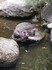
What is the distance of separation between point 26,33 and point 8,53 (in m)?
1.47

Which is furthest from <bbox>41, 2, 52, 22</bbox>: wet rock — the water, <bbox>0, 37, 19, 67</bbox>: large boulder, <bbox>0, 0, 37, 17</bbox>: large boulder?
<bbox>0, 37, 19, 67</bbox>: large boulder

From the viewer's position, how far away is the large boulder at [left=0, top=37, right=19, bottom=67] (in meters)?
6.73

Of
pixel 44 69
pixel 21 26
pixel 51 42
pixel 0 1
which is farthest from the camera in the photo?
pixel 0 1

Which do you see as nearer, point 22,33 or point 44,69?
point 44,69

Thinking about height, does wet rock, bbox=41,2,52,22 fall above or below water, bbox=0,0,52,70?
above

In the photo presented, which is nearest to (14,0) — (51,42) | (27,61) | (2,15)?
(2,15)

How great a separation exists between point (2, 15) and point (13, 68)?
347cm

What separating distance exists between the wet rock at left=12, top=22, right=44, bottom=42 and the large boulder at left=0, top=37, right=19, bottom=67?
833mm

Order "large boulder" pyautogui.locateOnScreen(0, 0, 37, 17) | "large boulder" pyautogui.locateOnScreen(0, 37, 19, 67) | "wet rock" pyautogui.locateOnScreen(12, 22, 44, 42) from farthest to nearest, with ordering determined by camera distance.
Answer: "large boulder" pyautogui.locateOnScreen(0, 0, 37, 17) → "wet rock" pyautogui.locateOnScreen(12, 22, 44, 42) → "large boulder" pyautogui.locateOnScreen(0, 37, 19, 67)

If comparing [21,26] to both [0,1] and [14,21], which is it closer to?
[14,21]

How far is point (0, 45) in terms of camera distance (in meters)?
7.00

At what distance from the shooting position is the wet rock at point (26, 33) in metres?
7.93

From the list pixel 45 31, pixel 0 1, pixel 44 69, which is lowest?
pixel 44 69

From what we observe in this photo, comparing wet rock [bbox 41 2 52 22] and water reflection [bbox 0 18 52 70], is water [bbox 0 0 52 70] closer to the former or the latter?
water reflection [bbox 0 18 52 70]
